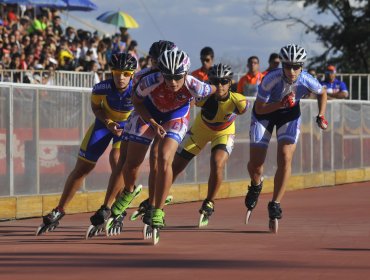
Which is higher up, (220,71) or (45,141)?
(220,71)

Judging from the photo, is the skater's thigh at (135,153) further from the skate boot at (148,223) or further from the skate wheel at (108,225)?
the skate wheel at (108,225)

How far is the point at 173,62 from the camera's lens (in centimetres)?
1260

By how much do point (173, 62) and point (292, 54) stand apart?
215 centimetres

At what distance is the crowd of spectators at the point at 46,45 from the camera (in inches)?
918

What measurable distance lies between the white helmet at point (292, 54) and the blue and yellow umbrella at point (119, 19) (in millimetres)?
18641

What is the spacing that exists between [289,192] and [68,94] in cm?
646

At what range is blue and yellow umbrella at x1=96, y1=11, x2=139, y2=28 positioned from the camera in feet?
108

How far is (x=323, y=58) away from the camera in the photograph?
42.7 meters

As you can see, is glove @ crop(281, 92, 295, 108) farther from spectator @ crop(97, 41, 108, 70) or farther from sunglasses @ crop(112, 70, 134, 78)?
spectator @ crop(97, 41, 108, 70)

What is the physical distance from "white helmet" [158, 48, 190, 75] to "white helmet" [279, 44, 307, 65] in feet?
6.36

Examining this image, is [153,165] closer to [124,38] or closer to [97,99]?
[97,99]

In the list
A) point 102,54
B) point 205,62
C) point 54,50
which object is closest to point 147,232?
point 205,62

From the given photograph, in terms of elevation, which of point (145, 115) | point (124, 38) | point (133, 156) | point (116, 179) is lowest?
point (116, 179)

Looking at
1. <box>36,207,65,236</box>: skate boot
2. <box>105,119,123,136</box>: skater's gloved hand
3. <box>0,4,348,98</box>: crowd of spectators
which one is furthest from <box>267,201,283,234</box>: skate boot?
<box>0,4,348,98</box>: crowd of spectators
